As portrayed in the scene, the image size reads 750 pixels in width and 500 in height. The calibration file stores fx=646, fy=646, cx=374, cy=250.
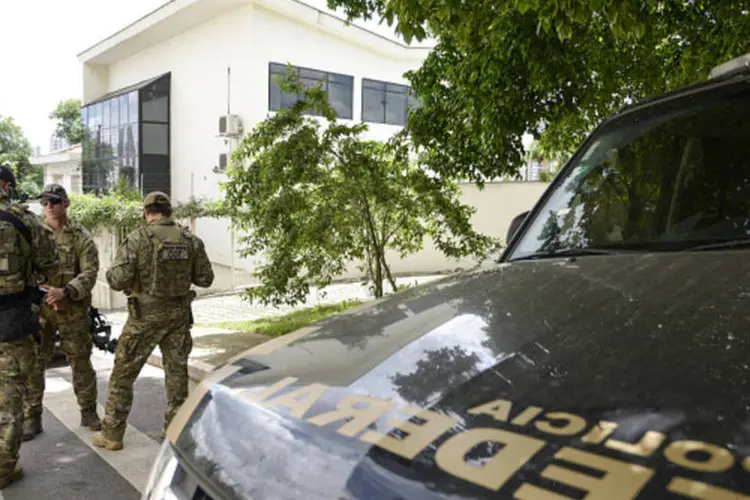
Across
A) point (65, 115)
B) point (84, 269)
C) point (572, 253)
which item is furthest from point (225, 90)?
point (65, 115)

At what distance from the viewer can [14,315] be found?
160 inches

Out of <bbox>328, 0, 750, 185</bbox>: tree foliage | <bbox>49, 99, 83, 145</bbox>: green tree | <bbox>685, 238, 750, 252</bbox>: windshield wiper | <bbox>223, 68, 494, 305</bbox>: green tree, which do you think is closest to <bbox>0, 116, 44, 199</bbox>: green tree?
<bbox>49, 99, 83, 145</bbox>: green tree

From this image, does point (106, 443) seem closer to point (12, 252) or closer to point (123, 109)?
point (12, 252)

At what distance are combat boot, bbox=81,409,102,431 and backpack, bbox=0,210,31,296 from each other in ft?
4.73

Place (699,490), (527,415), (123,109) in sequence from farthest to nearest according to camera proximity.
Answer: (123,109)
(527,415)
(699,490)

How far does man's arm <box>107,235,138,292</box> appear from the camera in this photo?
4605mm

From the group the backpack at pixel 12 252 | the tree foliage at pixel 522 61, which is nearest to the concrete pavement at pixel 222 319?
the tree foliage at pixel 522 61

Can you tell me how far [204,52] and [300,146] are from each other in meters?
15.3

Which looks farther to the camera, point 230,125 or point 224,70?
point 224,70

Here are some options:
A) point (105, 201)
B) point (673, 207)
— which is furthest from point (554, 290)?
point (105, 201)

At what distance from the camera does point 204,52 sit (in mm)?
21078

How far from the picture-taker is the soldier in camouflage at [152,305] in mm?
4609

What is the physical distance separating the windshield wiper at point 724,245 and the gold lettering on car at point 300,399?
132 centimetres

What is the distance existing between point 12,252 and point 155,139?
20.7 metres
